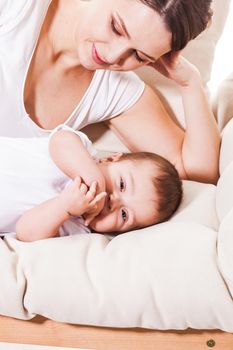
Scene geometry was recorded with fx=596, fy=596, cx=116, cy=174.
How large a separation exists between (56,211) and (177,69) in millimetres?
529

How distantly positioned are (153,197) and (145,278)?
0.92 ft

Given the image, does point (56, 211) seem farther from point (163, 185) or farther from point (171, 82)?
point (171, 82)

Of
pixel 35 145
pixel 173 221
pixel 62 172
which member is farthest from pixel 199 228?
pixel 35 145

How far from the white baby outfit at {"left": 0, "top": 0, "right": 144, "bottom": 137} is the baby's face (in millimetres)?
293

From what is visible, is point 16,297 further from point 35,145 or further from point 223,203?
point 223,203

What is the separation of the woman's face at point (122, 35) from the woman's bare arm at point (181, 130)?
9.5 inches

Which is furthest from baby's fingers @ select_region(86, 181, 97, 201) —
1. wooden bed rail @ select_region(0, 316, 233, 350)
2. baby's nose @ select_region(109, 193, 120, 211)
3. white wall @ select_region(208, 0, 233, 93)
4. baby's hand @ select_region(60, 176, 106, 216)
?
white wall @ select_region(208, 0, 233, 93)

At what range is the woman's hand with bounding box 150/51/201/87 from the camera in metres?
1.54

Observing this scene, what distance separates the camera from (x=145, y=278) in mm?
1171

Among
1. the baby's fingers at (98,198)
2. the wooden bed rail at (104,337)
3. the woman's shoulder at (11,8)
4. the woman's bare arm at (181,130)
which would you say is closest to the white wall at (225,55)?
the woman's bare arm at (181,130)

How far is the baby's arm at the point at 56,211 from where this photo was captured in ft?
4.22

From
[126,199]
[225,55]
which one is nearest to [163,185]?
[126,199]

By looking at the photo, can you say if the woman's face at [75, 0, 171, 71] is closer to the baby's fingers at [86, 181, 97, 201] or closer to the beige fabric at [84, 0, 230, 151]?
the baby's fingers at [86, 181, 97, 201]

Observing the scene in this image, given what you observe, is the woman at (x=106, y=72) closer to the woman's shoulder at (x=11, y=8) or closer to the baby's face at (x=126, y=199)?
the woman's shoulder at (x=11, y=8)
